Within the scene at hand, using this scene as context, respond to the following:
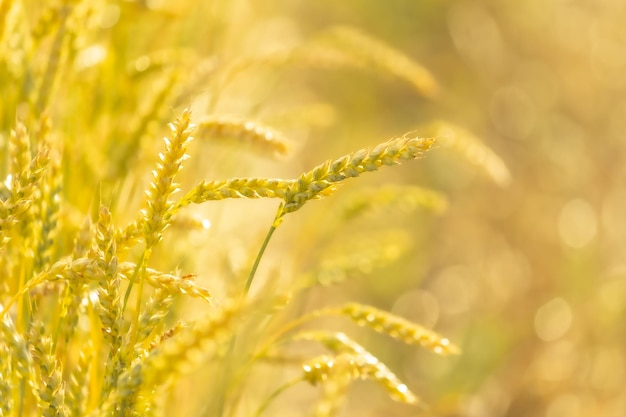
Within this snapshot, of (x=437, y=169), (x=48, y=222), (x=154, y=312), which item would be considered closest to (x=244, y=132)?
(x=48, y=222)

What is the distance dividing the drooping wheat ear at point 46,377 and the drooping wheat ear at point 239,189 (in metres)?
0.22

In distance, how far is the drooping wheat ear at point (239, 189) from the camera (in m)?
0.93

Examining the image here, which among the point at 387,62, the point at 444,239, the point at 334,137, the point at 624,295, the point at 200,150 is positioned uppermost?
the point at 334,137

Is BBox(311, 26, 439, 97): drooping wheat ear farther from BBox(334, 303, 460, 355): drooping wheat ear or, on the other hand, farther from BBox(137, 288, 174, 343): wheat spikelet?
BBox(137, 288, 174, 343): wheat spikelet

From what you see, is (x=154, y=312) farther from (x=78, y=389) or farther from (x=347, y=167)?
(x=347, y=167)

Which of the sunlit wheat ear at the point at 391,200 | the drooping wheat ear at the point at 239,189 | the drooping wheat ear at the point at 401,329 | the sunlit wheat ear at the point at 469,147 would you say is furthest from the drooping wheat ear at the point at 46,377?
the sunlit wheat ear at the point at 469,147

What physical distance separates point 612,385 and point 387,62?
5.46 feet

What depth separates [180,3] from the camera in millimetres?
2254

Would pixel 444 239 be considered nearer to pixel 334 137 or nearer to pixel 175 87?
pixel 334 137

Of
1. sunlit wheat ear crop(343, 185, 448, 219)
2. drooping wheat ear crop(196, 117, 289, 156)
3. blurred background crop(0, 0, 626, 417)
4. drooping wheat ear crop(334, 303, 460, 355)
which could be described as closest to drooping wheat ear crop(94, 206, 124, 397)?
drooping wheat ear crop(334, 303, 460, 355)

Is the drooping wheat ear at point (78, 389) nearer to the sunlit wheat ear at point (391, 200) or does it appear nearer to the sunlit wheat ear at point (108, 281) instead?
the sunlit wheat ear at point (108, 281)

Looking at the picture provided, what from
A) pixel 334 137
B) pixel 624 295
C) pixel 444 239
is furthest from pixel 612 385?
pixel 334 137

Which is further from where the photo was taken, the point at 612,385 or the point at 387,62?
the point at 612,385

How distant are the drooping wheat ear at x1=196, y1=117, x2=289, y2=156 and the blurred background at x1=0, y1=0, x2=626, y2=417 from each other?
9.6 inches
